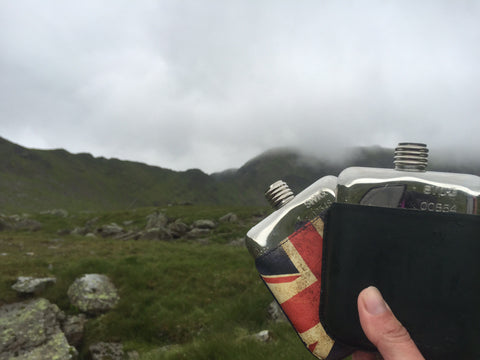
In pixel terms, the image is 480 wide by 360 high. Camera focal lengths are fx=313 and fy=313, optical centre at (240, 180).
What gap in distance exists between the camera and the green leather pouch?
71.6 inches

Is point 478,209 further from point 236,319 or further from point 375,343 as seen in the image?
point 236,319

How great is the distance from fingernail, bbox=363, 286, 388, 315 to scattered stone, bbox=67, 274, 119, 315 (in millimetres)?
8983

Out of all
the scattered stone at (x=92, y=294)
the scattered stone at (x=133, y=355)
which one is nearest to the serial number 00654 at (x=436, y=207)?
the scattered stone at (x=133, y=355)

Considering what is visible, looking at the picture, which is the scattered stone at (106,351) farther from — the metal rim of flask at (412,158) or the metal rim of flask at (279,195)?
the metal rim of flask at (412,158)

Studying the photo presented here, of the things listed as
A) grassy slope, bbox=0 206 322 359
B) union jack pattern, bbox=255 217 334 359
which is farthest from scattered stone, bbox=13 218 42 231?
union jack pattern, bbox=255 217 334 359

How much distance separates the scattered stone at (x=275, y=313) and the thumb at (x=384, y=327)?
20.3ft

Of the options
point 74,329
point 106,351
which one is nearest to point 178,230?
point 74,329

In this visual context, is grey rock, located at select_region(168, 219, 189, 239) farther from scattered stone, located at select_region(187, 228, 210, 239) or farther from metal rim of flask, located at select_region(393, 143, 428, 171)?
metal rim of flask, located at select_region(393, 143, 428, 171)

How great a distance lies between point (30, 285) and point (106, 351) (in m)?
3.66

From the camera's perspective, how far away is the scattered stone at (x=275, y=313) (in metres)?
7.79

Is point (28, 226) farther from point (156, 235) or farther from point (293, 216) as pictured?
point (293, 216)

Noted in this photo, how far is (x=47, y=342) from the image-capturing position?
7160 millimetres

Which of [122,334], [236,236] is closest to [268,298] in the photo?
[122,334]

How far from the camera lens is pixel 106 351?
7324 mm
